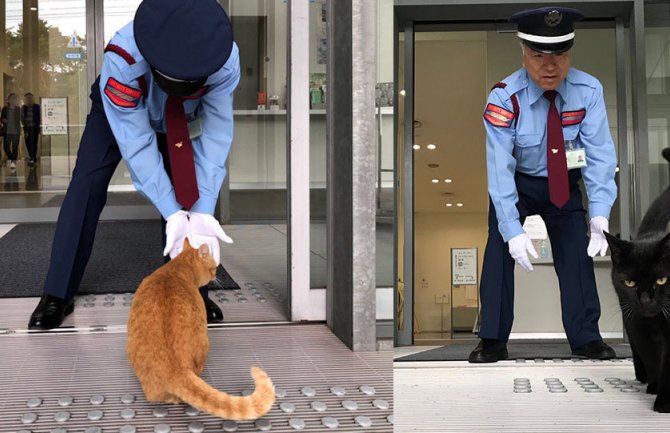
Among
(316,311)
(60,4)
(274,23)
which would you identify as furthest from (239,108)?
(316,311)

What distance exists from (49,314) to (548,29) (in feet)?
6.48

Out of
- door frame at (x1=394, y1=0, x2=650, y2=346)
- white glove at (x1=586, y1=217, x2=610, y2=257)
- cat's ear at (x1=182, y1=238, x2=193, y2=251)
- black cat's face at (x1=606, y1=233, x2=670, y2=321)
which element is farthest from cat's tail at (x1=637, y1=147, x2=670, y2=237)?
door frame at (x1=394, y1=0, x2=650, y2=346)

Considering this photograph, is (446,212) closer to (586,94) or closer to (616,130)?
(616,130)

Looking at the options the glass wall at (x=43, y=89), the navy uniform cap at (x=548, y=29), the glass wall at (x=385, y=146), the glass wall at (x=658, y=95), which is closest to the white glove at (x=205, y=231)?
the glass wall at (x=385, y=146)

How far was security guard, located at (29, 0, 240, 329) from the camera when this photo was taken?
98.8 inches

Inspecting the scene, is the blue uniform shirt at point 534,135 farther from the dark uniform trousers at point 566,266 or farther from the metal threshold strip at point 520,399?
the metal threshold strip at point 520,399

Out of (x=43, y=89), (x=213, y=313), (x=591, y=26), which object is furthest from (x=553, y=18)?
(x=43, y=89)

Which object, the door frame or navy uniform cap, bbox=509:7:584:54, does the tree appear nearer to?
the door frame

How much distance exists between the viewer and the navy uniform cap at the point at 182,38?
8.14 ft

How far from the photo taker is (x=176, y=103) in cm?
278

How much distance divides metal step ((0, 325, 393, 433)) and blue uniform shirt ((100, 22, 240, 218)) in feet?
1.70

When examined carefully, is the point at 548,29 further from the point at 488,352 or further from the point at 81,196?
the point at 81,196

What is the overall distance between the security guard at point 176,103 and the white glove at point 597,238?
3.84ft

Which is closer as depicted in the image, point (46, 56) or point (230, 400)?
point (230, 400)
